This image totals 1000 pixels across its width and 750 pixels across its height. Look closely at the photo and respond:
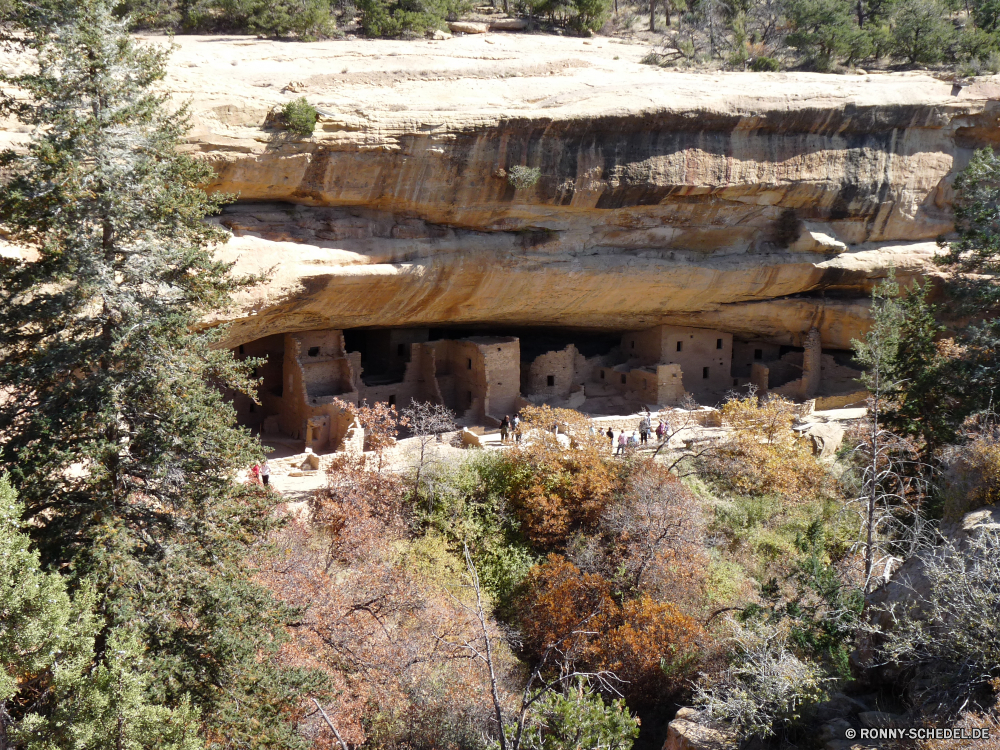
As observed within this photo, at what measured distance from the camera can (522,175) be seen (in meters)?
15.3

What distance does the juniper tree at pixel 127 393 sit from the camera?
7.95 meters

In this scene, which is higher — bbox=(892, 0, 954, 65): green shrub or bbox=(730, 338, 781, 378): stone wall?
bbox=(892, 0, 954, 65): green shrub

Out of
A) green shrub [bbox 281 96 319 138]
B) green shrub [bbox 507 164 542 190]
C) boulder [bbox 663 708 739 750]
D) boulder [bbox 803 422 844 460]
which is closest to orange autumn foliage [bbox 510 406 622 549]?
green shrub [bbox 507 164 542 190]

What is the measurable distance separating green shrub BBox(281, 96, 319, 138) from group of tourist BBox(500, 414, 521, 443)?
19.7ft

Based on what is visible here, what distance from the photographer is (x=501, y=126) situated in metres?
14.8

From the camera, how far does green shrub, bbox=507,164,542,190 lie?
600 inches

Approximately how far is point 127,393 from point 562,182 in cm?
943

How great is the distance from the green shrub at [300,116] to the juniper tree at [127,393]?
4.22m

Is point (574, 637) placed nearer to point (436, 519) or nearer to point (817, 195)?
point (436, 519)

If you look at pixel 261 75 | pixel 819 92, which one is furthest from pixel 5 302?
pixel 819 92

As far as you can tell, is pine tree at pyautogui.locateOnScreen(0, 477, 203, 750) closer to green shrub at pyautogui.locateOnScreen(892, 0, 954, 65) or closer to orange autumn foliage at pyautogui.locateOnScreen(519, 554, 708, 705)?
orange autumn foliage at pyautogui.locateOnScreen(519, 554, 708, 705)

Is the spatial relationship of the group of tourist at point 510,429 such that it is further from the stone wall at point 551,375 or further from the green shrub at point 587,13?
the green shrub at point 587,13

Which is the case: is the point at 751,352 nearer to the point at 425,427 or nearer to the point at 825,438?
the point at 825,438

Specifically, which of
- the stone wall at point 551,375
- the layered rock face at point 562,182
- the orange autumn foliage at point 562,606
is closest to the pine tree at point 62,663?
the orange autumn foliage at point 562,606
